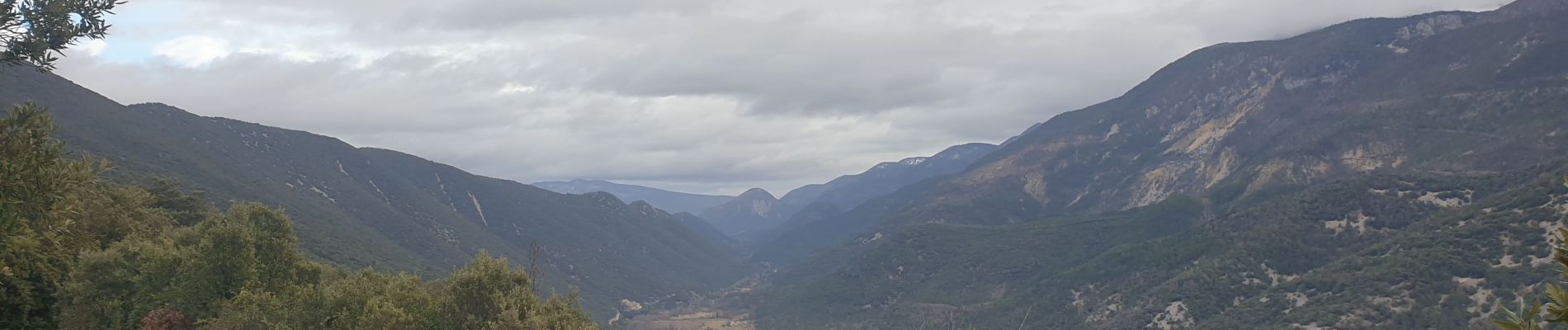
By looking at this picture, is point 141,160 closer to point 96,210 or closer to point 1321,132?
point 96,210

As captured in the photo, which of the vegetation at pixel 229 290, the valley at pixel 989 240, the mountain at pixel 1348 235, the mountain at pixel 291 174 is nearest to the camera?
the vegetation at pixel 229 290

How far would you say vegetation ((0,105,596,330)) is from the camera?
2797 cm

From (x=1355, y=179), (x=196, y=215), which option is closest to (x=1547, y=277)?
(x=1355, y=179)

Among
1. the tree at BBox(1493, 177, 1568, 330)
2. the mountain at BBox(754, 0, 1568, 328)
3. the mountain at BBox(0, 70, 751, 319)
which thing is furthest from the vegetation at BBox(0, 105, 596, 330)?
the mountain at BBox(754, 0, 1568, 328)

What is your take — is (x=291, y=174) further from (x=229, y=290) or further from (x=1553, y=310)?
(x=1553, y=310)

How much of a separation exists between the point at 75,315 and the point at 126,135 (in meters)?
92.3

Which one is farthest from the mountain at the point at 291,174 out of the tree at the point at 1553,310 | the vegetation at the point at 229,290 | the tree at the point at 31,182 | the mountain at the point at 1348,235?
the mountain at the point at 1348,235

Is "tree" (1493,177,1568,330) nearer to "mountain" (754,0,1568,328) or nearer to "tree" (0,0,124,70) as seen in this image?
"tree" (0,0,124,70)

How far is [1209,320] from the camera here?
324 feet

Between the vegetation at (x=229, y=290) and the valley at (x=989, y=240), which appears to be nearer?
the vegetation at (x=229, y=290)

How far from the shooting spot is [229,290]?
1457 inches

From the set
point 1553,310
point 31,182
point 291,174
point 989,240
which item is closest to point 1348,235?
point 989,240

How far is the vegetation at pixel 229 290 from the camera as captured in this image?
28.0 meters

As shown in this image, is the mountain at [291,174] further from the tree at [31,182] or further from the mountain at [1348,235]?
the mountain at [1348,235]
